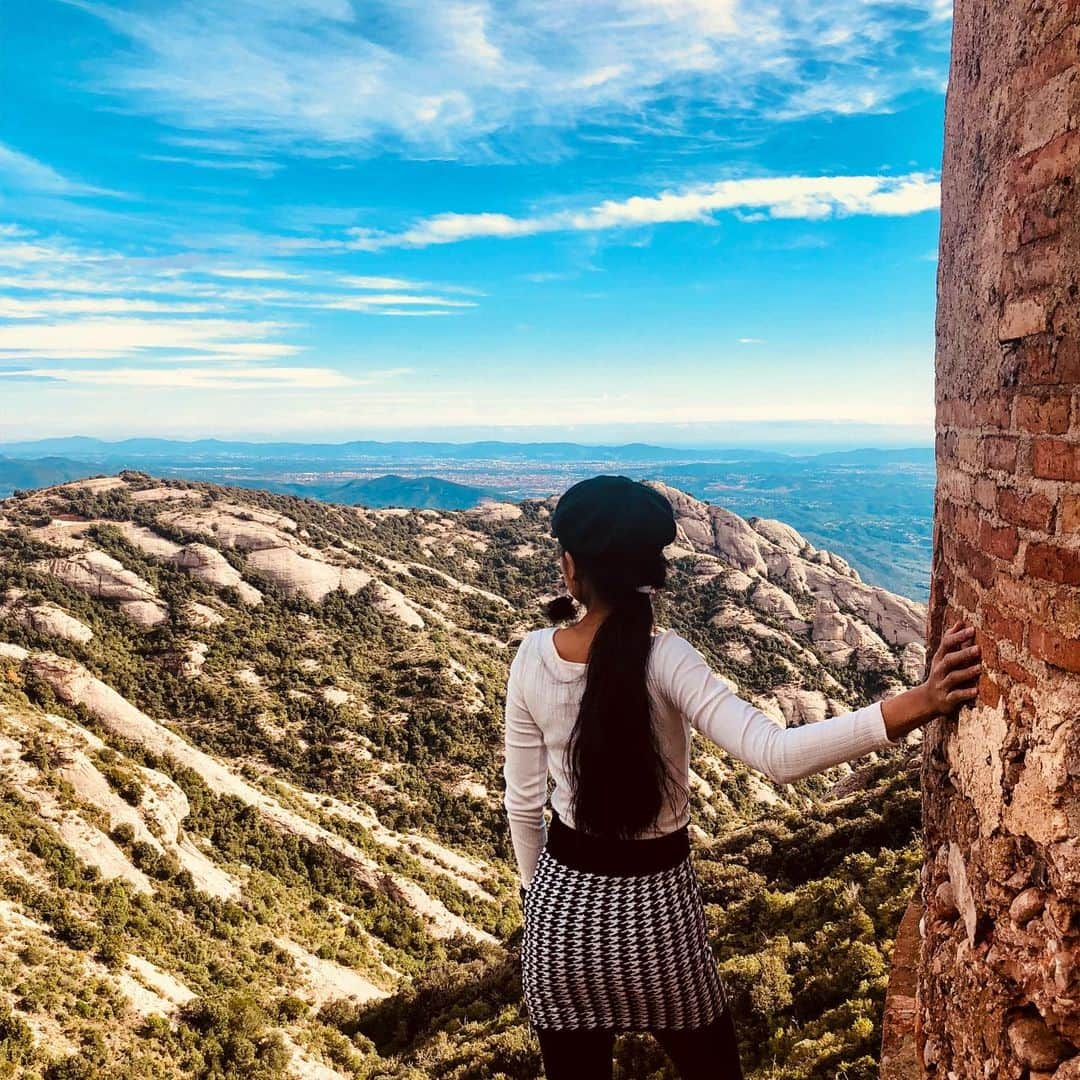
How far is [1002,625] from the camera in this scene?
5.74 ft

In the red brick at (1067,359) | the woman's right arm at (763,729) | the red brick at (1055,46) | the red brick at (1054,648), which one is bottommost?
the woman's right arm at (763,729)

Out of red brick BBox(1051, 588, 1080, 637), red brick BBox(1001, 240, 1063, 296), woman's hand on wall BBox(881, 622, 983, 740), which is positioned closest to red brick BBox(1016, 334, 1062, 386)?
red brick BBox(1001, 240, 1063, 296)

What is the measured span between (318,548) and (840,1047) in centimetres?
3818

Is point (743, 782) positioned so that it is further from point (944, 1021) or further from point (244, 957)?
point (944, 1021)

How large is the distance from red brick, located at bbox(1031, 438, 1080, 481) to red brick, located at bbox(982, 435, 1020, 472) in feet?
0.36

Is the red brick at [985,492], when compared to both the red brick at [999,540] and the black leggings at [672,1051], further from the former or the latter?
the black leggings at [672,1051]

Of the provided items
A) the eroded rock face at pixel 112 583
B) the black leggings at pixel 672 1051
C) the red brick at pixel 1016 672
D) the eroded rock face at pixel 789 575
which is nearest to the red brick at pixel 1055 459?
the red brick at pixel 1016 672

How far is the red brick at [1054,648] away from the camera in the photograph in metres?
1.48

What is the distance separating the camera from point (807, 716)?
3456 cm

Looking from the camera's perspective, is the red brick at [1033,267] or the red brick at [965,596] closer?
the red brick at [1033,267]

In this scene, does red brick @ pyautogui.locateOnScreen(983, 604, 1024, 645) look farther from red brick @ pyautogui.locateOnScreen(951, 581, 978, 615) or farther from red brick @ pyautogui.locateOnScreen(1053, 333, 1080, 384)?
red brick @ pyautogui.locateOnScreen(1053, 333, 1080, 384)

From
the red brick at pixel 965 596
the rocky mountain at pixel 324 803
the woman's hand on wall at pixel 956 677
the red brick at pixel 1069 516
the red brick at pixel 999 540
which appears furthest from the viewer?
the rocky mountain at pixel 324 803

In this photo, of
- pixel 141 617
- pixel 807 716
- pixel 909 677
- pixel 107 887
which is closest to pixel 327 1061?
pixel 107 887

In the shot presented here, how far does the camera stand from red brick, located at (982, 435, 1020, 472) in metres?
1.74
